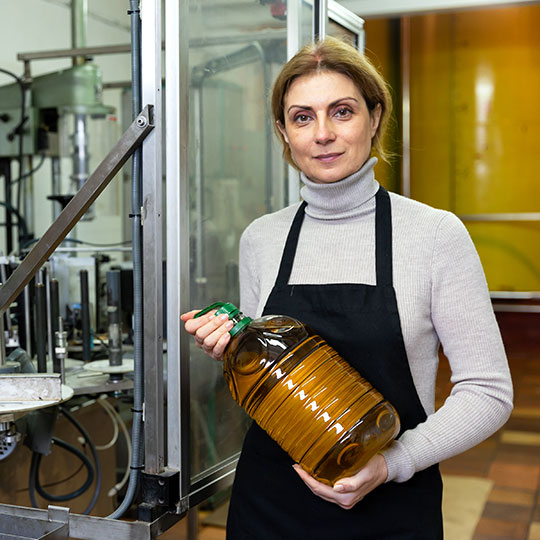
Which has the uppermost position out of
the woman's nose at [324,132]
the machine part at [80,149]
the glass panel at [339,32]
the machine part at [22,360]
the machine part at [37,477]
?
the glass panel at [339,32]

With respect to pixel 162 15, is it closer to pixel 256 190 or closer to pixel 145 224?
pixel 145 224

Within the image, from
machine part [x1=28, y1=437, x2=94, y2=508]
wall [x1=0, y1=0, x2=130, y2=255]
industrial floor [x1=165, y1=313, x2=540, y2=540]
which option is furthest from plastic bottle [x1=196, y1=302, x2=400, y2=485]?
wall [x1=0, y1=0, x2=130, y2=255]

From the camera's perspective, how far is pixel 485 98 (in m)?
5.71

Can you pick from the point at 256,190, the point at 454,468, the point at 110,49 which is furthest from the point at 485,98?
the point at 256,190

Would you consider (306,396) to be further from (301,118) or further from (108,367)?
(108,367)

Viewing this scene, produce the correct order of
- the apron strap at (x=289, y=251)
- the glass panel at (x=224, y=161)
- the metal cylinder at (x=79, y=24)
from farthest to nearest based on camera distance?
the metal cylinder at (x=79, y=24), the glass panel at (x=224, y=161), the apron strap at (x=289, y=251)

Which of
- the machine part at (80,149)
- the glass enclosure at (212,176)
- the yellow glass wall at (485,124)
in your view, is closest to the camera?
the glass enclosure at (212,176)

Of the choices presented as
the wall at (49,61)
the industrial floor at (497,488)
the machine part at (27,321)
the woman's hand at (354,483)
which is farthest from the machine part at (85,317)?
the wall at (49,61)

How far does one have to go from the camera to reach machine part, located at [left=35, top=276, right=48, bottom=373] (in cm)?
183

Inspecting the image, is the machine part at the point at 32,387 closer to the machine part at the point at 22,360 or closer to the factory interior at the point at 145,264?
the factory interior at the point at 145,264

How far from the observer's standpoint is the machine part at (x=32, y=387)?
3.45ft

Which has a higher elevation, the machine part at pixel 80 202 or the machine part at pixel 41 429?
the machine part at pixel 80 202

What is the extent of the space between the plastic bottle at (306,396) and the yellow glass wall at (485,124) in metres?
4.86

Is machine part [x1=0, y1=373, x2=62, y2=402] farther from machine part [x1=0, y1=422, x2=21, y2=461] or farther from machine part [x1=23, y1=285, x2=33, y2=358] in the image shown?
machine part [x1=23, y1=285, x2=33, y2=358]
